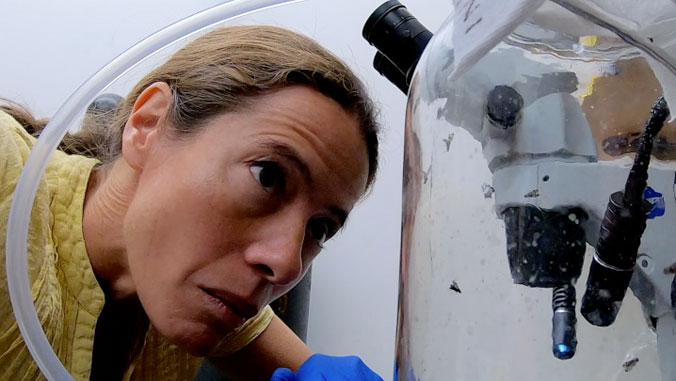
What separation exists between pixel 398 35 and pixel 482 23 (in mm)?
175

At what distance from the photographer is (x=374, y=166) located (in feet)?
2.39

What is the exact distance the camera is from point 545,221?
0.31 m

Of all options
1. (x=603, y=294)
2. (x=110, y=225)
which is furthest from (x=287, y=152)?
(x=603, y=294)

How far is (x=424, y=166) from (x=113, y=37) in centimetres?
82

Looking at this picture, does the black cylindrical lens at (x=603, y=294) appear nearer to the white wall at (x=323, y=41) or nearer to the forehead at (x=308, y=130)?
the forehead at (x=308, y=130)

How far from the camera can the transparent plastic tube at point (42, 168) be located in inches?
20.0

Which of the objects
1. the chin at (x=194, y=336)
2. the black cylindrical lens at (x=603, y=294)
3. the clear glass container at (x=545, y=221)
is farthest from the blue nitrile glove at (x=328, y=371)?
the black cylindrical lens at (x=603, y=294)

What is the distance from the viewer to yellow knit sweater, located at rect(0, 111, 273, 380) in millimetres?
602

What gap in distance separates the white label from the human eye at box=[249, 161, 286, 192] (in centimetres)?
28

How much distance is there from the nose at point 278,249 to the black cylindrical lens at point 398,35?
18 centimetres

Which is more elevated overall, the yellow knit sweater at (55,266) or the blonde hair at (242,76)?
the blonde hair at (242,76)

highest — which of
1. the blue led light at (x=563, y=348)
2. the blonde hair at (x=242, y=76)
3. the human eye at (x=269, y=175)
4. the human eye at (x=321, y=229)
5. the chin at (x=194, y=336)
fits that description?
the blue led light at (x=563, y=348)

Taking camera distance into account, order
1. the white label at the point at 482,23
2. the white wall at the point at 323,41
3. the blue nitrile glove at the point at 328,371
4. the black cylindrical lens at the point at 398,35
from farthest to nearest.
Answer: the white wall at the point at 323,41, the blue nitrile glove at the point at 328,371, the black cylindrical lens at the point at 398,35, the white label at the point at 482,23

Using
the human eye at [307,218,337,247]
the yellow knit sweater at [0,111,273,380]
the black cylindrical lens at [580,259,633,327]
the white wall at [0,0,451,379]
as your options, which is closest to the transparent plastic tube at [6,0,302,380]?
the yellow knit sweater at [0,111,273,380]
